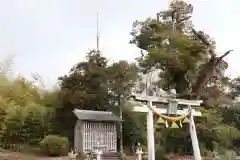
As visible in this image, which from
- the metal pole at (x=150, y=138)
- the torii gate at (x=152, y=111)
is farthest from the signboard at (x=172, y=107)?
the metal pole at (x=150, y=138)

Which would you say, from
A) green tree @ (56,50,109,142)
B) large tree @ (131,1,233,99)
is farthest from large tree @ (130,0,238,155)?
green tree @ (56,50,109,142)

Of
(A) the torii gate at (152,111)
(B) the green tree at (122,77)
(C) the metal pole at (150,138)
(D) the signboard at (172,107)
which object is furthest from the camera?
(B) the green tree at (122,77)

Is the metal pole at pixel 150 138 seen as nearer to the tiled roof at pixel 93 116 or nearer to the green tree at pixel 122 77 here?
the tiled roof at pixel 93 116

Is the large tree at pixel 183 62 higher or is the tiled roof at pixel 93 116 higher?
the large tree at pixel 183 62

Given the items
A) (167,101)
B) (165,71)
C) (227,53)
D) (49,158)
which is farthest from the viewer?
(165,71)

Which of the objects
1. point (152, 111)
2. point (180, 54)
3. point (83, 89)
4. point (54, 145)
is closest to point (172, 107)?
point (152, 111)

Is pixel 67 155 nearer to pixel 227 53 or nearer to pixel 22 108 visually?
pixel 22 108

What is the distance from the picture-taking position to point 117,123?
21.2 metres

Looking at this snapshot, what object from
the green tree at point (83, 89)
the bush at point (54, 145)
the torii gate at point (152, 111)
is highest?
the green tree at point (83, 89)

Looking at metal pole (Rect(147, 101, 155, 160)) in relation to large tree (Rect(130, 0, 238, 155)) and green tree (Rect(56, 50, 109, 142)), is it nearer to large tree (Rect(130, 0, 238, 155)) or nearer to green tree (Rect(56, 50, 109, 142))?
large tree (Rect(130, 0, 238, 155))

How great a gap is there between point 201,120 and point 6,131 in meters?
10.9

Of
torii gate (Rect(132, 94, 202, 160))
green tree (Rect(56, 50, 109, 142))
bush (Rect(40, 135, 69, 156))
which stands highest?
green tree (Rect(56, 50, 109, 142))

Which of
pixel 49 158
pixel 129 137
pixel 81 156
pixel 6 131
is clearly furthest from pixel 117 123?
pixel 6 131

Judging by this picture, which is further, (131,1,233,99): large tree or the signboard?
(131,1,233,99): large tree
